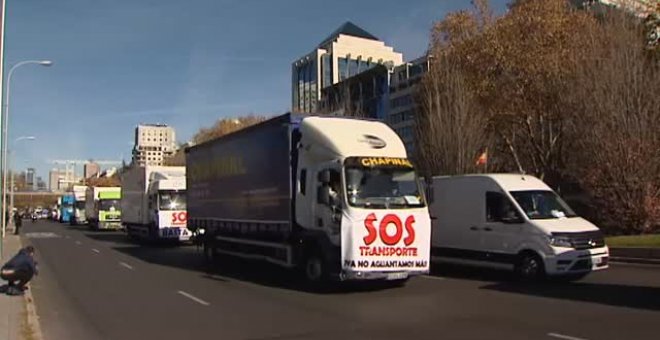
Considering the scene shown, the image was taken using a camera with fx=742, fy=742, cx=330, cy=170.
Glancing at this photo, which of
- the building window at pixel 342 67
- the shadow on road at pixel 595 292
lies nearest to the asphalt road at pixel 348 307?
the shadow on road at pixel 595 292

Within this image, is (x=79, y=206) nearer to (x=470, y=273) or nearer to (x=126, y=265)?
(x=126, y=265)

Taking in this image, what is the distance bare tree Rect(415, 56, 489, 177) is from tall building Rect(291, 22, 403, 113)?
3382 inches

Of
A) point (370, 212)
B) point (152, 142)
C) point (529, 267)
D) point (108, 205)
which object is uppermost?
point (152, 142)

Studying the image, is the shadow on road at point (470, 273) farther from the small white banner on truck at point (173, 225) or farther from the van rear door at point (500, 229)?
the small white banner on truck at point (173, 225)

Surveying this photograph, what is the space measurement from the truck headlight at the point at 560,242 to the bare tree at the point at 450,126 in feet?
78.7

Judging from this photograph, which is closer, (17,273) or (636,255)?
(17,273)

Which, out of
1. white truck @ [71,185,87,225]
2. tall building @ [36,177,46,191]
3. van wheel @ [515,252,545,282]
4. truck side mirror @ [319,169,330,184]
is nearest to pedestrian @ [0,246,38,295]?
truck side mirror @ [319,169,330,184]

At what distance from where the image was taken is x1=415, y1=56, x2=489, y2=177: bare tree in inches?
1569

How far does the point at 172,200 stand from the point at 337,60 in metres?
121

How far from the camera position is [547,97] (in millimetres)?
39062

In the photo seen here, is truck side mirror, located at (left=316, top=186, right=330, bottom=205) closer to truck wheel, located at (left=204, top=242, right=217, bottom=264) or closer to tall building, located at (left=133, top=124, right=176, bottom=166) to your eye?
truck wheel, located at (left=204, top=242, right=217, bottom=264)

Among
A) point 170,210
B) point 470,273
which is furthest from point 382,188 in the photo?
point 170,210

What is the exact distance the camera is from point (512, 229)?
16781 mm

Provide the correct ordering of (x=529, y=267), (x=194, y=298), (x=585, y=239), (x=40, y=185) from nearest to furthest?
1. (x=194, y=298)
2. (x=585, y=239)
3. (x=529, y=267)
4. (x=40, y=185)
